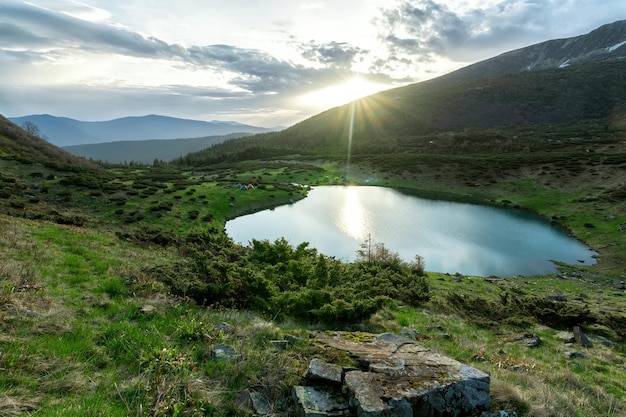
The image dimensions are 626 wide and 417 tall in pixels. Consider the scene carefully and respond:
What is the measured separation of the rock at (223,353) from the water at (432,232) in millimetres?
28886

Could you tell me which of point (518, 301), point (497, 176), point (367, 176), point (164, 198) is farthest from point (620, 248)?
point (367, 176)

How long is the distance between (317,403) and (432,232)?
44.4 meters

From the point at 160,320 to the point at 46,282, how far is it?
16.3 ft

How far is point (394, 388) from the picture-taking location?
598 cm

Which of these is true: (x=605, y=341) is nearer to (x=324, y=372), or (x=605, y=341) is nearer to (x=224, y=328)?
(x=324, y=372)

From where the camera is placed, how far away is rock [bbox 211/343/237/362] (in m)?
6.89

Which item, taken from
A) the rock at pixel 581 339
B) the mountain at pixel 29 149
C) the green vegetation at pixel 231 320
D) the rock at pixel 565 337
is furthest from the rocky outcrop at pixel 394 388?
the mountain at pixel 29 149

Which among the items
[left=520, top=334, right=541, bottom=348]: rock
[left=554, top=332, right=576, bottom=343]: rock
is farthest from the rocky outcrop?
[left=554, top=332, right=576, bottom=343]: rock

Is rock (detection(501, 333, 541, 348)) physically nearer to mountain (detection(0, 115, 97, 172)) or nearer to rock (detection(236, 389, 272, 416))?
rock (detection(236, 389, 272, 416))

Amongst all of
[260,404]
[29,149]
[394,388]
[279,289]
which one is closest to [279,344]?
[260,404]

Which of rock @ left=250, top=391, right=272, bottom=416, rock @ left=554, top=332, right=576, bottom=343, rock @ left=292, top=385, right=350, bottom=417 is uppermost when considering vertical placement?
rock @ left=292, top=385, right=350, bottom=417

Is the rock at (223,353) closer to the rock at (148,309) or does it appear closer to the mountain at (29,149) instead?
the rock at (148,309)

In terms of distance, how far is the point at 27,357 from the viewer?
18.8 feet

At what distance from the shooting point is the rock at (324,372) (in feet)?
20.6
